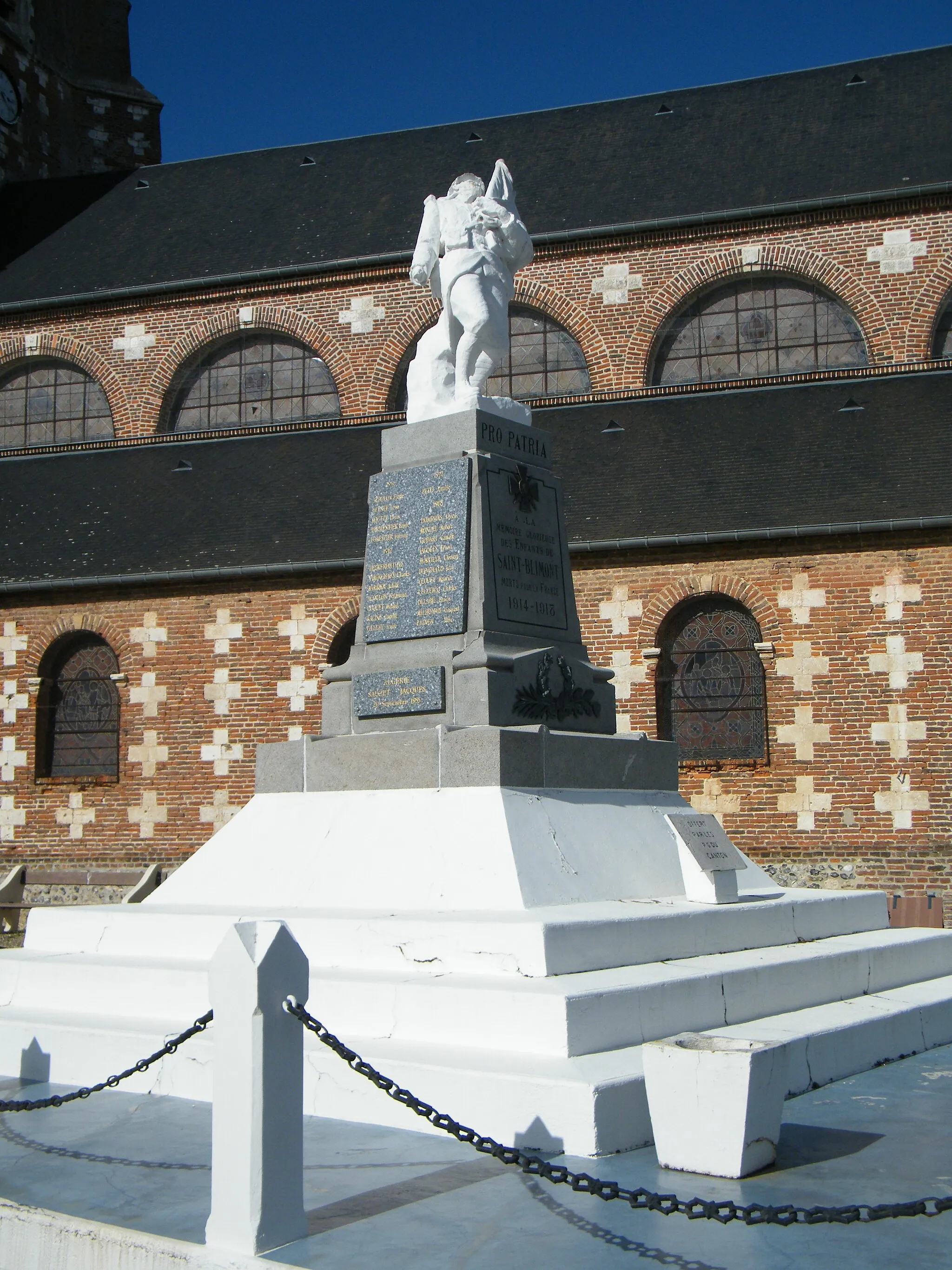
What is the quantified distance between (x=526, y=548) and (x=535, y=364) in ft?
37.7

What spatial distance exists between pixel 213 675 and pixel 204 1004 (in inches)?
402

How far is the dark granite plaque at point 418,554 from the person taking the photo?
7973 mm

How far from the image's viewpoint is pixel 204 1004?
629cm

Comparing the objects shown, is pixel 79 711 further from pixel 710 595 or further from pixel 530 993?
pixel 530 993

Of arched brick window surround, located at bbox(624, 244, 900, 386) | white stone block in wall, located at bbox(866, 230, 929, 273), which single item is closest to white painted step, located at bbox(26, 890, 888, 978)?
arched brick window surround, located at bbox(624, 244, 900, 386)

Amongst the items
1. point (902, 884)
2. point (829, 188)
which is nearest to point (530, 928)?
point (902, 884)

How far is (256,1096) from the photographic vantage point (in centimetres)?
402

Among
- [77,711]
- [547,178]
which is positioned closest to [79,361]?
[77,711]

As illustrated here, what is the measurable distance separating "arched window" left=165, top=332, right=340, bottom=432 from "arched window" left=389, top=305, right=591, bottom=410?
1.28 m

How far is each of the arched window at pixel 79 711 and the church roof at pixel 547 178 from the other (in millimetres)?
6123

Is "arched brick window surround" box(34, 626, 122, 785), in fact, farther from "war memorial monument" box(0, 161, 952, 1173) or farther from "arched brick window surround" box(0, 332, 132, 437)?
"war memorial monument" box(0, 161, 952, 1173)

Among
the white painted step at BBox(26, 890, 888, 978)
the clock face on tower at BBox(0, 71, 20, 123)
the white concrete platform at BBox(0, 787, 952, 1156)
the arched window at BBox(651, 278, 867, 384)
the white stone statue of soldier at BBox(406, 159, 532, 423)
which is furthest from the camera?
the clock face on tower at BBox(0, 71, 20, 123)

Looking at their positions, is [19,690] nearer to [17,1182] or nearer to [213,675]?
[213,675]

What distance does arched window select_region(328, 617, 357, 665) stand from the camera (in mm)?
15844
